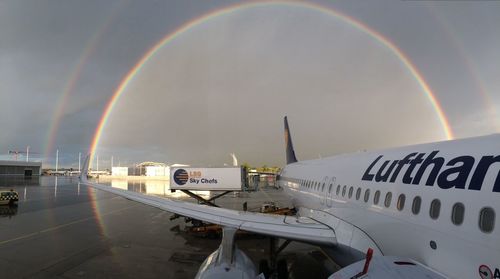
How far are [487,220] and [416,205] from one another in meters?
1.47

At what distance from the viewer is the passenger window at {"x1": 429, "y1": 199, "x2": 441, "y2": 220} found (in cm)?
569

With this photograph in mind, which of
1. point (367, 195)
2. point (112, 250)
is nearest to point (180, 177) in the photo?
point (112, 250)

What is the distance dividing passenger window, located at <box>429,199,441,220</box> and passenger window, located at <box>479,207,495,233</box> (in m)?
0.80

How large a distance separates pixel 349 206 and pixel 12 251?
548 inches

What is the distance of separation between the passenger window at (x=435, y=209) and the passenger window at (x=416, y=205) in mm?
306

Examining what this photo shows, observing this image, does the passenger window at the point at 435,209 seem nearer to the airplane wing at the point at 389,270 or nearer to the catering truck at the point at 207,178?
the airplane wing at the point at 389,270

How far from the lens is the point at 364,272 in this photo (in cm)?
495

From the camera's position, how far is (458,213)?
529 centimetres

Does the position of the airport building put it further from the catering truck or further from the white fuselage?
the white fuselage

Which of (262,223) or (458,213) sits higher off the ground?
(458,213)

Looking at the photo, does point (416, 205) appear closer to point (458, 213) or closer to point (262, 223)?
point (458, 213)

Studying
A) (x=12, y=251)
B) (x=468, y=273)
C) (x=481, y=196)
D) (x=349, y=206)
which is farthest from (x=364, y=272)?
(x=12, y=251)

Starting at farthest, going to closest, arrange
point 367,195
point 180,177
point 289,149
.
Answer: point 289,149, point 180,177, point 367,195

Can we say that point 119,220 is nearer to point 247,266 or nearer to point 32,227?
point 32,227
